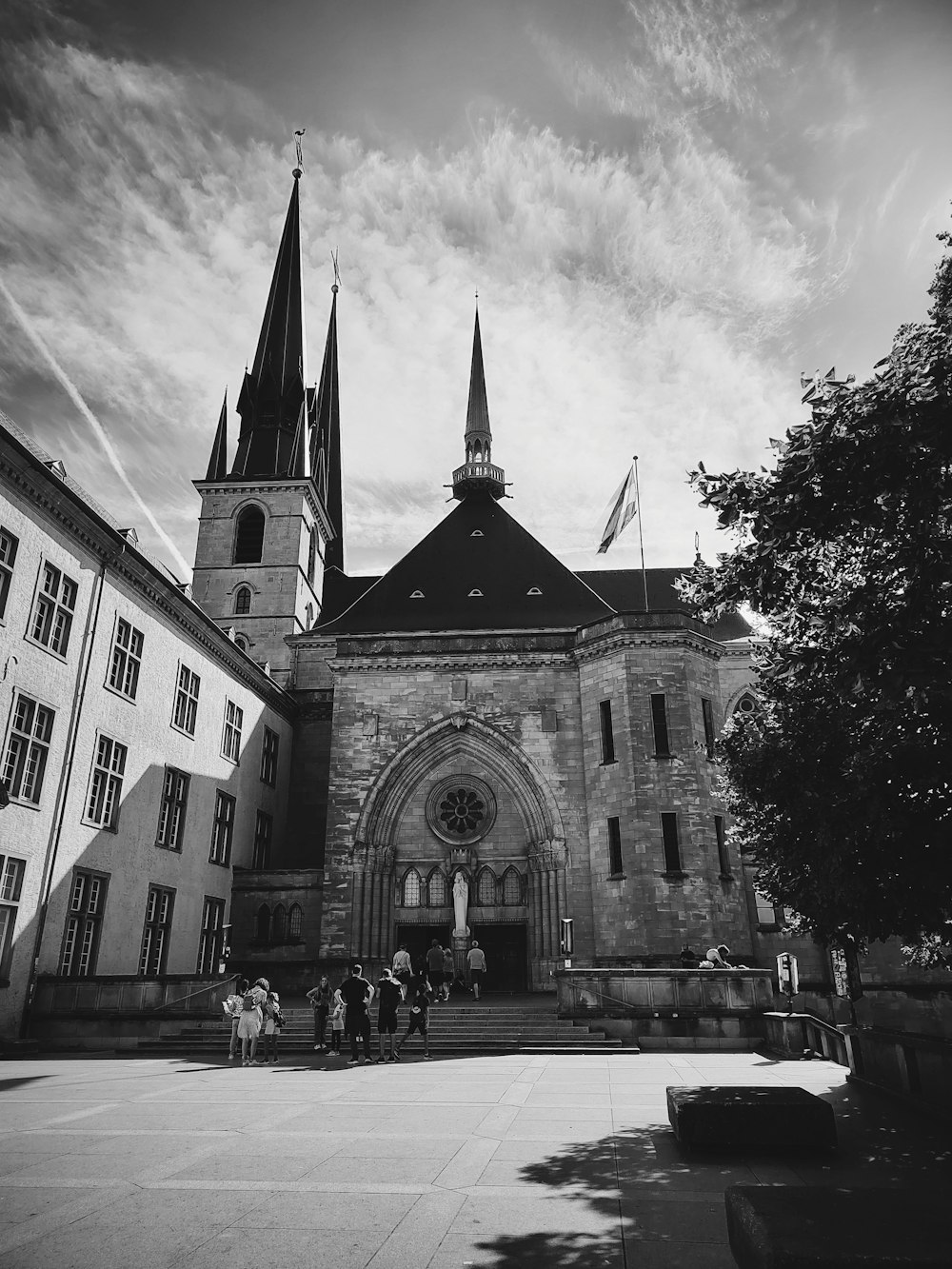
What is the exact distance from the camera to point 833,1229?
142 inches

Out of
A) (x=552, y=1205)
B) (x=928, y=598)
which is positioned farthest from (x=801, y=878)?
(x=552, y=1205)

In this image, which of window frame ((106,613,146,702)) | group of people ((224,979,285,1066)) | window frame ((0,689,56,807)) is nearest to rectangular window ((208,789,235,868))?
window frame ((106,613,146,702))

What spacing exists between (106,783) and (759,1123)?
1688cm

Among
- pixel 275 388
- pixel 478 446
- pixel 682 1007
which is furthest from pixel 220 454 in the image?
pixel 682 1007

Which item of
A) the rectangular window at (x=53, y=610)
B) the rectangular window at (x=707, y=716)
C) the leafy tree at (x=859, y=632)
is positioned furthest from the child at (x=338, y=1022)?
the rectangular window at (x=707, y=716)

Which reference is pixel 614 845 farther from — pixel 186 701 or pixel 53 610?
pixel 53 610

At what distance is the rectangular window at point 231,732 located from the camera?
85.9 feet

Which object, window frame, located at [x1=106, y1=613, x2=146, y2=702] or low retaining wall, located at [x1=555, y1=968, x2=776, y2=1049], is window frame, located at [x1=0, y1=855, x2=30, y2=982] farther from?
low retaining wall, located at [x1=555, y1=968, x2=776, y2=1049]

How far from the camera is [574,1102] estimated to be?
946 cm

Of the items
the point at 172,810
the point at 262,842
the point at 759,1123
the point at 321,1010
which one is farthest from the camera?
the point at 262,842

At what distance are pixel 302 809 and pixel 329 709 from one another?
3894mm

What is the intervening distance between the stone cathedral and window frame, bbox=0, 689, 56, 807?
34.3 ft

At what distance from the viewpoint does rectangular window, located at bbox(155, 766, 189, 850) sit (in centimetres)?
2192

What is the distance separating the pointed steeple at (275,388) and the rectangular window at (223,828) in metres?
21.3
